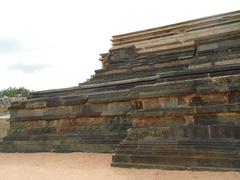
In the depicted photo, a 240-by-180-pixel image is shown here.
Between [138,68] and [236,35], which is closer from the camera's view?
[236,35]

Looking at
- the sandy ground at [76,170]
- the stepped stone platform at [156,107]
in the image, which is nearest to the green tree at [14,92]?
the stepped stone platform at [156,107]

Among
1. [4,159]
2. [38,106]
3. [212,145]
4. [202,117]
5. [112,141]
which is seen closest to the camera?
[212,145]

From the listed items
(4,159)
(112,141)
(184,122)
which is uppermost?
(184,122)

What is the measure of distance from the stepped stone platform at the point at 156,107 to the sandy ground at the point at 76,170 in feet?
0.79

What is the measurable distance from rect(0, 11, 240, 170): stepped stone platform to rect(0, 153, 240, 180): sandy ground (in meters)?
0.24

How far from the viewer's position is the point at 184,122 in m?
5.40

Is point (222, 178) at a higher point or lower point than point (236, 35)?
lower

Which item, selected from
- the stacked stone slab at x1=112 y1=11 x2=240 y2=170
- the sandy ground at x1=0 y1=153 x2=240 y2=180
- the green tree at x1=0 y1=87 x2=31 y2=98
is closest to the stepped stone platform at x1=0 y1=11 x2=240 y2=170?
the stacked stone slab at x1=112 y1=11 x2=240 y2=170

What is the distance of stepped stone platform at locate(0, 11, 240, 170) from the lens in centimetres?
506

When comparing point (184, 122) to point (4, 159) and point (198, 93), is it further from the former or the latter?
point (4, 159)

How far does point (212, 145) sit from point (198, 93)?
1022mm

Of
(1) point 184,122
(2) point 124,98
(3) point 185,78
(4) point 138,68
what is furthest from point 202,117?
(4) point 138,68

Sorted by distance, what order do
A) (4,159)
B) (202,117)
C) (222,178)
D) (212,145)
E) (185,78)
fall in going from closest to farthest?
1. (222,178)
2. (212,145)
3. (202,117)
4. (185,78)
5. (4,159)

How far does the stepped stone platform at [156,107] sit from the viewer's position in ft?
16.6
